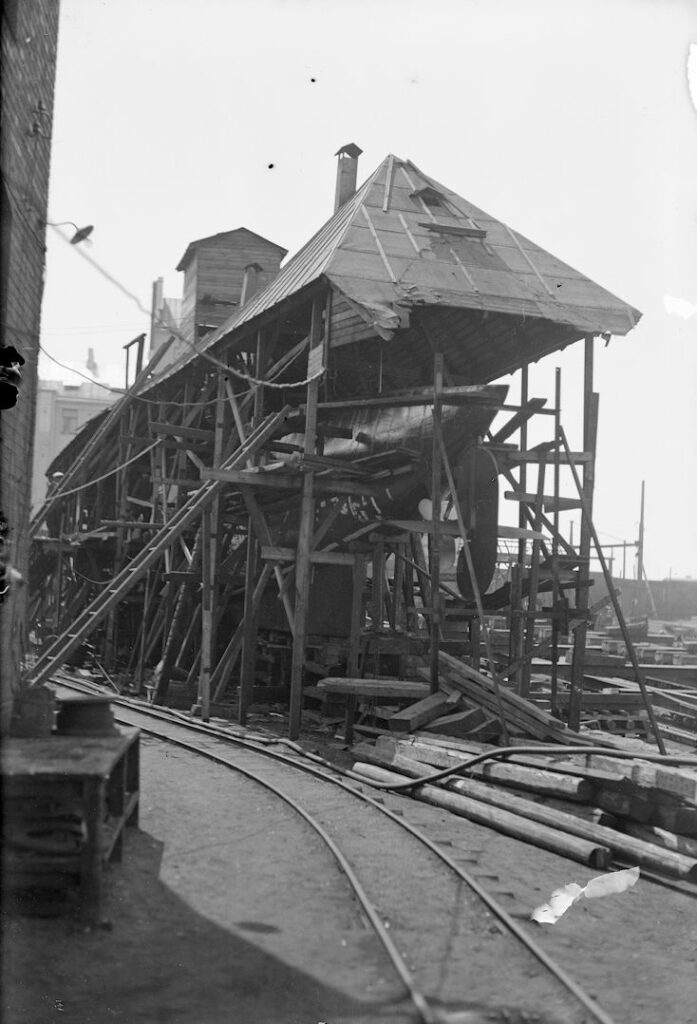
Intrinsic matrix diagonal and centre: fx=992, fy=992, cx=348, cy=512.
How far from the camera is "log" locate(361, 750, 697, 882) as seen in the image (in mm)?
7339

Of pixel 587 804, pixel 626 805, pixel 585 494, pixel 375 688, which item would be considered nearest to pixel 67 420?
pixel 585 494

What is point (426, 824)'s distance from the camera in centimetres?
903

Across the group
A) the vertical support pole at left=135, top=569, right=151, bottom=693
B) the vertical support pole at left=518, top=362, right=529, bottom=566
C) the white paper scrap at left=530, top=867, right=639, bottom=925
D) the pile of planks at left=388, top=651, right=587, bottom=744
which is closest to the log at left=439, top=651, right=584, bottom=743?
the pile of planks at left=388, top=651, right=587, bottom=744

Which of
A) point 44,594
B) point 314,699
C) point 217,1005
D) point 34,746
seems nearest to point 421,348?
point 314,699

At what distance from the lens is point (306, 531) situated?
13672 mm

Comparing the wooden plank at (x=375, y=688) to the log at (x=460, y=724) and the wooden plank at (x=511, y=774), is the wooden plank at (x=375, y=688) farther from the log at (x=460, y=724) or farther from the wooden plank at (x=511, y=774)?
the wooden plank at (x=511, y=774)

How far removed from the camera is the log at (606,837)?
7.34 metres

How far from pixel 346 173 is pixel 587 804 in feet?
49.9

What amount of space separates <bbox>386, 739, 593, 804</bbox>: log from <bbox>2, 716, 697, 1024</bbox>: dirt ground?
2.38 feet

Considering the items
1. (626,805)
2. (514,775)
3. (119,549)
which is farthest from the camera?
(119,549)

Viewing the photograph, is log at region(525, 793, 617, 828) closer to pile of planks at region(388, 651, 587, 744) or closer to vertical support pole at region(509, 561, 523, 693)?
pile of planks at region(388, 651, 587, 744)

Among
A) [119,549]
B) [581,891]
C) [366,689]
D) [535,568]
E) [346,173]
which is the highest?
[346,173]

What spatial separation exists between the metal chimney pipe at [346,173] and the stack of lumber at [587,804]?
1315 centimetres

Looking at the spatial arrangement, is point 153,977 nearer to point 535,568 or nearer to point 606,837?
point 606,837
